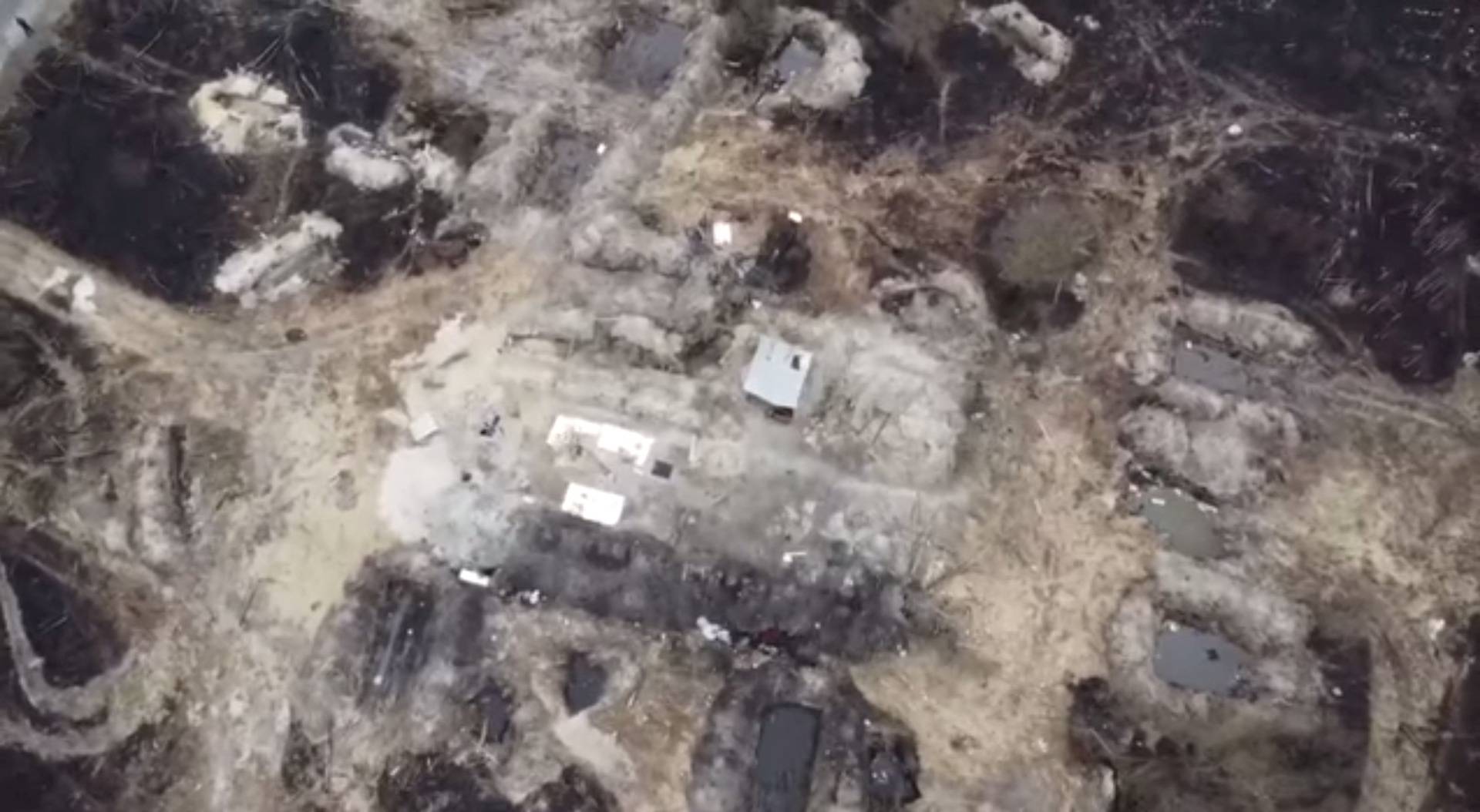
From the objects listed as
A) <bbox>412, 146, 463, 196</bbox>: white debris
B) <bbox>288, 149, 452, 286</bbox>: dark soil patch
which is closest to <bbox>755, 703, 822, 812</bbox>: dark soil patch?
<bbox>288, 149, 452, 286</bbox>: dark soil patch

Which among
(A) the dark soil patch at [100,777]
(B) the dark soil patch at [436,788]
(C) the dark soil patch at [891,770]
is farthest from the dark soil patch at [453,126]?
(C) the dark soil patch at [891,770]

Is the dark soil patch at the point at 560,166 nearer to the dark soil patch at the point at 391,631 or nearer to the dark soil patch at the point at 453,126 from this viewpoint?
the dark soil patch at the point at 453,126

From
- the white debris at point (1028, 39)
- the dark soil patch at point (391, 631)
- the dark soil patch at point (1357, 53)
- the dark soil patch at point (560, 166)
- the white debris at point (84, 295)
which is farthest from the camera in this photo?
→ the white debris at point (1028, 39)

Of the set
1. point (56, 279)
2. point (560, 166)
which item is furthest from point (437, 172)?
point (56, 279)

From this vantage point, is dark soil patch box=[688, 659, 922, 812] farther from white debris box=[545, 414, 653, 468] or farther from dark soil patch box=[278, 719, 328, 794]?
dark soil patch box=[278, 719, 328, 794]

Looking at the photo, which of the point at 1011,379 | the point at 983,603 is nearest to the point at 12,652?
the point at 983,603

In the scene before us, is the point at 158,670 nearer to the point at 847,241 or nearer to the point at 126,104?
the point at 126,104
